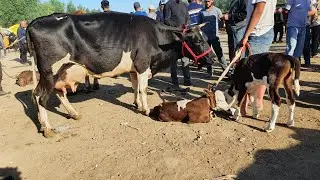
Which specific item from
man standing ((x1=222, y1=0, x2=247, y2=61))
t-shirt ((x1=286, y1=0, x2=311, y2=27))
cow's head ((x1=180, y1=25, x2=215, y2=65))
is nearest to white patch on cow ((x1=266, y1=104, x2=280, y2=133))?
cow's head ((x1=180, y1=25, x2=215, y2=65))

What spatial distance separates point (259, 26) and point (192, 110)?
185 centimetres

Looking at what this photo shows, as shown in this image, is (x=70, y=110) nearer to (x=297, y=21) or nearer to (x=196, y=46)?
(x=196, y=46)

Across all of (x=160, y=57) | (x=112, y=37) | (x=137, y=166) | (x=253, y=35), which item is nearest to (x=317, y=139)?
(x=253, y=35)

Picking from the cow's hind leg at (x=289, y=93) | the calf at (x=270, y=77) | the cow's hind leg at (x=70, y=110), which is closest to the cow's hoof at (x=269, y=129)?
the calf at (x=270, y=77)

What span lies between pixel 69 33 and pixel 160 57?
1.88m

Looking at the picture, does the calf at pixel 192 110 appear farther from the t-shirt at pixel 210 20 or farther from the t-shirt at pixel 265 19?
the t-shirt at pixel 210 20

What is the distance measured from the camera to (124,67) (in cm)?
730

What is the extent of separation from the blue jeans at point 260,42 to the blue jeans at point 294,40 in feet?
6.20

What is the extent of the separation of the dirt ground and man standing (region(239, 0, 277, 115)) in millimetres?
1083

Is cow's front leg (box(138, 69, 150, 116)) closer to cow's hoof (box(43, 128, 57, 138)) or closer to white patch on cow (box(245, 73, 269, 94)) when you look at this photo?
cow's hoof (box(43, 128, 57, 138))

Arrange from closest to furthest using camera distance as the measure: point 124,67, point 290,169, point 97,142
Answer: point 290,169
point 97,142
point 124,67

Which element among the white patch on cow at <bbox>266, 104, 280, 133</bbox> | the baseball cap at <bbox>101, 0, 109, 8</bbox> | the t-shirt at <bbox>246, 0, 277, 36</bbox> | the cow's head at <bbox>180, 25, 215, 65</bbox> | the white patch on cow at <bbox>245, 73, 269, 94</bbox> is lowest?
the white patch on cow at <bbox>266, 104, 280, 133</bbox>

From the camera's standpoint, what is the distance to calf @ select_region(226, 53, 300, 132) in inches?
225

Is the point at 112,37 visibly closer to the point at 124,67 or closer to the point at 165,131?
the point at 124,67
